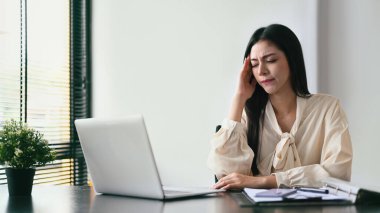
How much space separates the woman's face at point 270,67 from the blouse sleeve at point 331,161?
25 centimetres

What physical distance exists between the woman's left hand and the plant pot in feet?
2.14

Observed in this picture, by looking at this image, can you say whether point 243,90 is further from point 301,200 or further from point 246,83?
point 301,200

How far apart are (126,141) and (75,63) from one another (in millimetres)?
2315

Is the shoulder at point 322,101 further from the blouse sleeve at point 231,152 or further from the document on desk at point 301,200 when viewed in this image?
the document on desk at point 301,200

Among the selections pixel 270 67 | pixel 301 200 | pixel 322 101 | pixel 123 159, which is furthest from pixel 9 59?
pixel 301 200

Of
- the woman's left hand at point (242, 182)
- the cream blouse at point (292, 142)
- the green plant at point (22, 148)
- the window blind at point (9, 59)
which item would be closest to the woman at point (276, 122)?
the cream blouse at point (292, 142)

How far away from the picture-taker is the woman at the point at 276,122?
1963 millimetres

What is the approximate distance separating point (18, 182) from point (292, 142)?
1097 mm

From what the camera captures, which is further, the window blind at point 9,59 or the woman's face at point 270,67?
the window blind at point 9,59

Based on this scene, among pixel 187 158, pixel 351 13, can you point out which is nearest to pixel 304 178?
pixel 351 13

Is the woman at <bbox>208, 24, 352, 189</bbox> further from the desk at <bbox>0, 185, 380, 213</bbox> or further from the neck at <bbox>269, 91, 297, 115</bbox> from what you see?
the desk at <bbox>0, 185, 380, 213</bbox>

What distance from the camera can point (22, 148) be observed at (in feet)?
5.35

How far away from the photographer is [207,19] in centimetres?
318

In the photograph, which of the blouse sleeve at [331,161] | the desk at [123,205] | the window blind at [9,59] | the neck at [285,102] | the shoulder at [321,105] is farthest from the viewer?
the window blind at [9,59]
